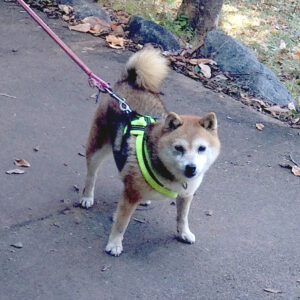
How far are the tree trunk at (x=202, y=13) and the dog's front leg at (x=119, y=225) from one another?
16.1 ft

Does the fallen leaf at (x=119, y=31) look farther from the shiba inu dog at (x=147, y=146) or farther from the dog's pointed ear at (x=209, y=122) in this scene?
the dog's pointed ear at (x=209, y=122)

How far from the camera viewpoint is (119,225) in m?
4.00

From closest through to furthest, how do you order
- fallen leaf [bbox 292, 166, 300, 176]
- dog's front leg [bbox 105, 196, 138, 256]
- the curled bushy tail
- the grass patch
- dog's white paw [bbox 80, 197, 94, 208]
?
dog's front leg [bbox 105, 196, 138, 256] → the curled bushy tail → dog's white paw [bbox 80, 197, 94, 208] → fallen leaf [bbox 292, 166, 300, 176] → the grass patch

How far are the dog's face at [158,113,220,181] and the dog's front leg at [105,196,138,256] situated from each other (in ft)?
1.34

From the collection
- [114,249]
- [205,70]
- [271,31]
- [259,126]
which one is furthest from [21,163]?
[271,31]

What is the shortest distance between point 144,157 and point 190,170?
1.30 ft

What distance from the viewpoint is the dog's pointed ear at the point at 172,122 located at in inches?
147

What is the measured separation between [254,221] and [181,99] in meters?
2.32

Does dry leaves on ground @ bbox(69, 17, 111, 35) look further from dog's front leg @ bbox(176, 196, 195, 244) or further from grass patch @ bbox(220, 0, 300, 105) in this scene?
dog's front leg @ bbox(176, 196, 195, 244)

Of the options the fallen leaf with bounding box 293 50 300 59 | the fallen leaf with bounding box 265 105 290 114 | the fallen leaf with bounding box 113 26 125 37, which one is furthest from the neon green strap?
the fallen leaf with bounding box 293 50 300 59

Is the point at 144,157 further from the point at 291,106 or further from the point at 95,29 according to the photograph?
the point at 95,29

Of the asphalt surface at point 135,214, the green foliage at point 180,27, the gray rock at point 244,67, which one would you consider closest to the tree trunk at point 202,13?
the green foliage at point 180,27

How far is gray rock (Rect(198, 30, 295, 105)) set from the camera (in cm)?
709

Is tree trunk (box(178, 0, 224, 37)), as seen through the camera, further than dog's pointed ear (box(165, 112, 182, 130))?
Yes
